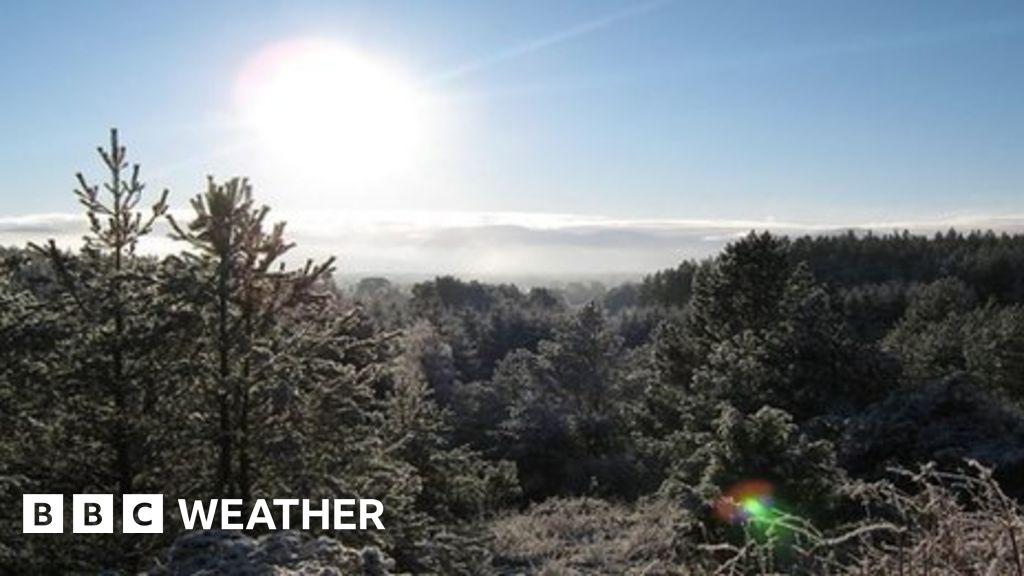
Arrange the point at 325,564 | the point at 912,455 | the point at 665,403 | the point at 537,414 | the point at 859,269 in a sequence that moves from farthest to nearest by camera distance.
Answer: the point at 859,269 < the point at 537,414 < the point at 665,403 < the point at 912,455 < the point at 325,564

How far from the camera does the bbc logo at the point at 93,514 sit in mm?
10469

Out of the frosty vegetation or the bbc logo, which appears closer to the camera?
the frosty vegetation

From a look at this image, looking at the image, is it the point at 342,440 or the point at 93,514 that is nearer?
the point at 93,514

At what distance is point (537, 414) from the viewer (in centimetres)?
3591

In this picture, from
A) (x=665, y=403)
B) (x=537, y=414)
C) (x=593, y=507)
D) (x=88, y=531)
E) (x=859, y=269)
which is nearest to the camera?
(x=88, y=531)

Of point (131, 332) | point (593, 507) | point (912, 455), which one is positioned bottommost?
point (593, 507)

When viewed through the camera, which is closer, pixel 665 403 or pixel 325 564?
pixel 325 564

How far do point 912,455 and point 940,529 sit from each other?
15.2 metres

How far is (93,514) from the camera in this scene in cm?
1075

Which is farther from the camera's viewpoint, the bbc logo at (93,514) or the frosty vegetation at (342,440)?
the bbc logo at (93,514)

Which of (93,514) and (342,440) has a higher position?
(342,440)

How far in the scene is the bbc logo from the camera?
34.3 ft

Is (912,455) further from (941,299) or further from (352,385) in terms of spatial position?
(941,299)

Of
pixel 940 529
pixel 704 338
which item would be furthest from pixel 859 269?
pixel 940 529
